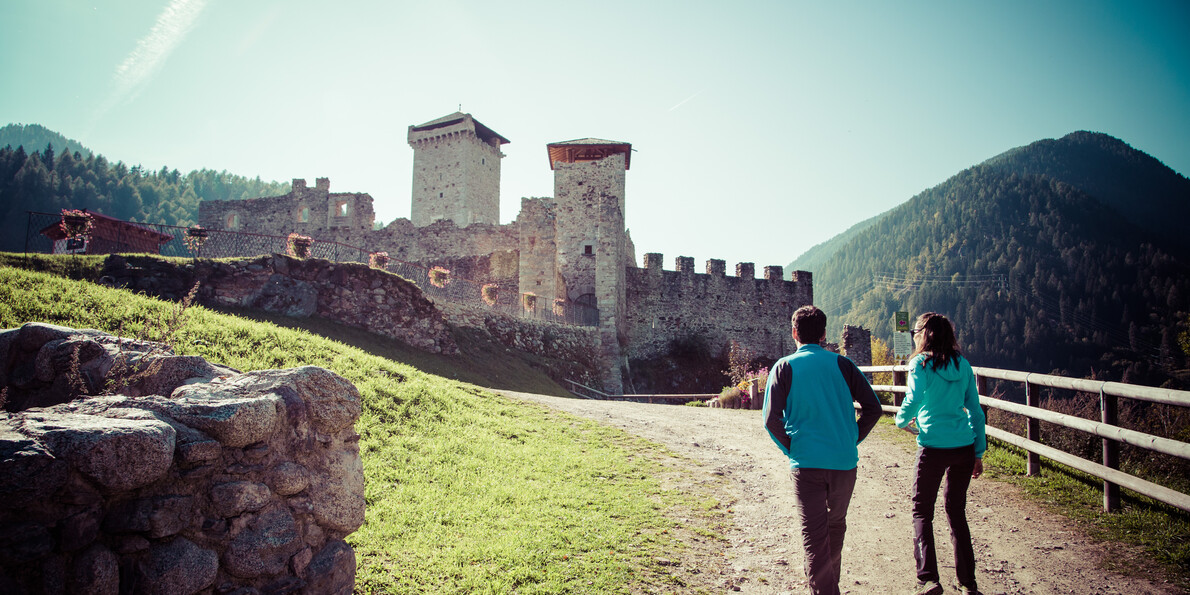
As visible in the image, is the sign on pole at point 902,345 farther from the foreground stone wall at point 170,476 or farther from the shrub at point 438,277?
the shrub at point 438,277

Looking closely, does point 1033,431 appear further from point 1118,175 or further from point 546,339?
point 1118,175

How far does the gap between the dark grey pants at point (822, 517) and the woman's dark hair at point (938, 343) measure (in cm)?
123

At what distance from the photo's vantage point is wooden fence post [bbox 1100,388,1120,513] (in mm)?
5004

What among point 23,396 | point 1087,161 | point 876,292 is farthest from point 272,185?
point 1087,161

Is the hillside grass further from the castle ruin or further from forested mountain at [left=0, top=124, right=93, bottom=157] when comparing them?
forested mountain at [left=0, top=124, right=93, bottom=157]

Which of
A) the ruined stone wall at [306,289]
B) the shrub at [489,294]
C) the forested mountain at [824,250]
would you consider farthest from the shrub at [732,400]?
the forested mountain at [824,250]

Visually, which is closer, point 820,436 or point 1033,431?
point 820,436

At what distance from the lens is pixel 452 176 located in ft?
129

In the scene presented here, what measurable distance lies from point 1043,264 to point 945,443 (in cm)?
9227

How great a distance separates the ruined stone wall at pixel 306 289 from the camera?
11.7m

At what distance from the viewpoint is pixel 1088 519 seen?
16.2 ft

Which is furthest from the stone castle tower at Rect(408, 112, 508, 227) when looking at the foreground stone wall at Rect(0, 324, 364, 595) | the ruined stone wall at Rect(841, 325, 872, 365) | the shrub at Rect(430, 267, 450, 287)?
the foreground stone wall at Rect(0, 324, 364, 595)

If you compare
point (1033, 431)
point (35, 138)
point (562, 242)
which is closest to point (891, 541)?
point (1033, 431)

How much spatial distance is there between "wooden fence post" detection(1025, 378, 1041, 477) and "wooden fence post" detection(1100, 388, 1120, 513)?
102cm
